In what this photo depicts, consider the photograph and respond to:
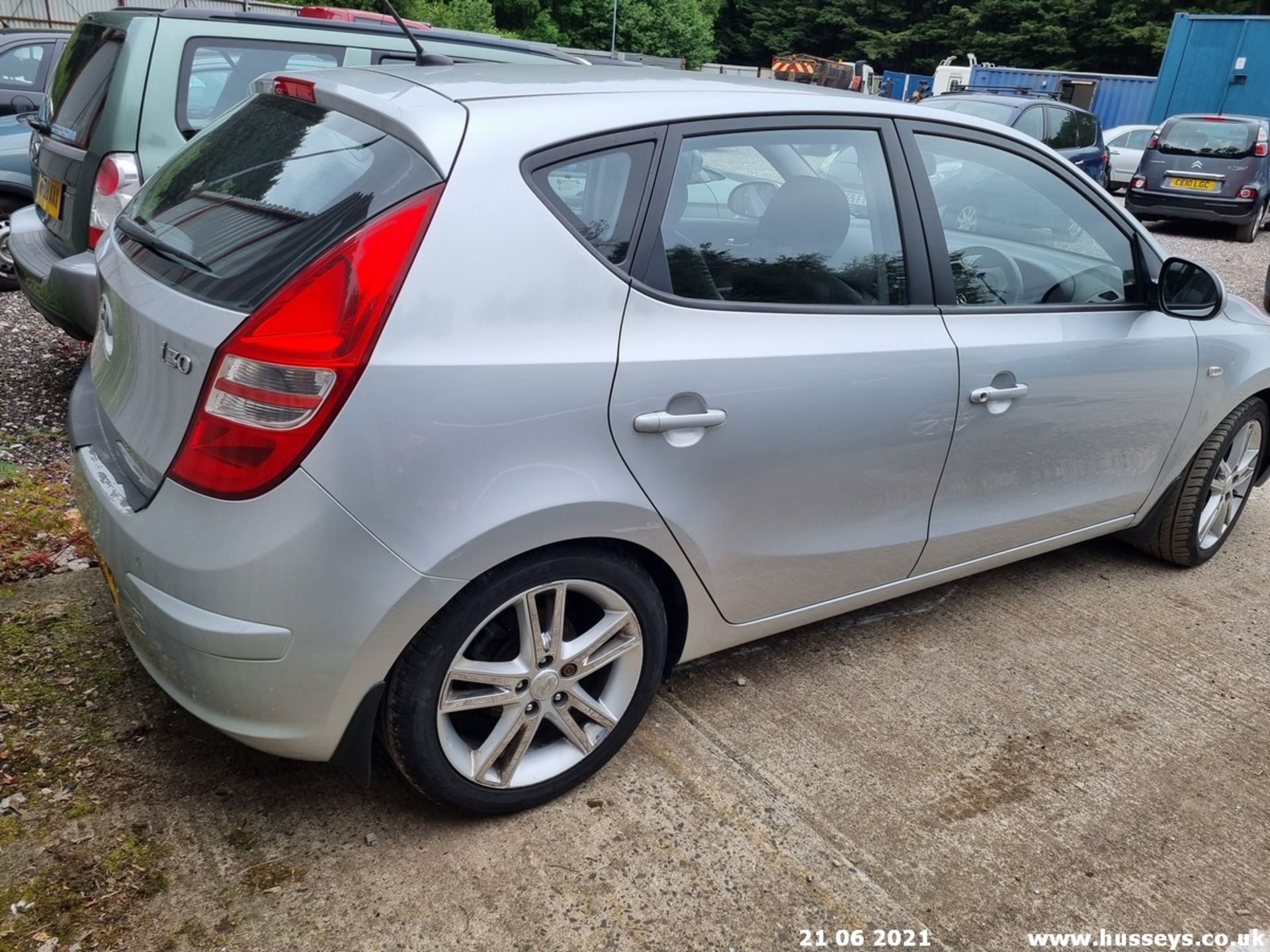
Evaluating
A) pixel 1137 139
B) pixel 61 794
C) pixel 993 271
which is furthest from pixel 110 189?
pixel 1137 139

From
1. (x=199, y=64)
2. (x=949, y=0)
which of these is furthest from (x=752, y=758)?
(x=949, y=0)

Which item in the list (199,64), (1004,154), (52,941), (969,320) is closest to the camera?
(52,941)

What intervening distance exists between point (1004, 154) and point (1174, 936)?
213 cm

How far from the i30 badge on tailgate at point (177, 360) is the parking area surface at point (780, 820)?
101 cm

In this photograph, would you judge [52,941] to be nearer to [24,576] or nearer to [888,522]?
[24,576]

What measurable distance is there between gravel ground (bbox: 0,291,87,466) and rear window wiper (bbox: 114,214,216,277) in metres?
1.51

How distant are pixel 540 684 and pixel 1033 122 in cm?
1175

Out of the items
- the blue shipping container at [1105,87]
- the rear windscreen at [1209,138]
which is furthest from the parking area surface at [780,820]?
the blue shipping container at [1105,87]

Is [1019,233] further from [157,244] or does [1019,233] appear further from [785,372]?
[157,244]

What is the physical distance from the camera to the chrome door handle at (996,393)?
2744mm

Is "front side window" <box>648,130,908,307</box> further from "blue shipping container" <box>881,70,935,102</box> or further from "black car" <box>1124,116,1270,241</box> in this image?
"blue shipping container" <box>881,70,935,102</box>

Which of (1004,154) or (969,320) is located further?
(1004,154)

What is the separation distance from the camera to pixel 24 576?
3.08 m

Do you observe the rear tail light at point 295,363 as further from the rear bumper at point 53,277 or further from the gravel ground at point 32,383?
the gravel ground at point 32,383
